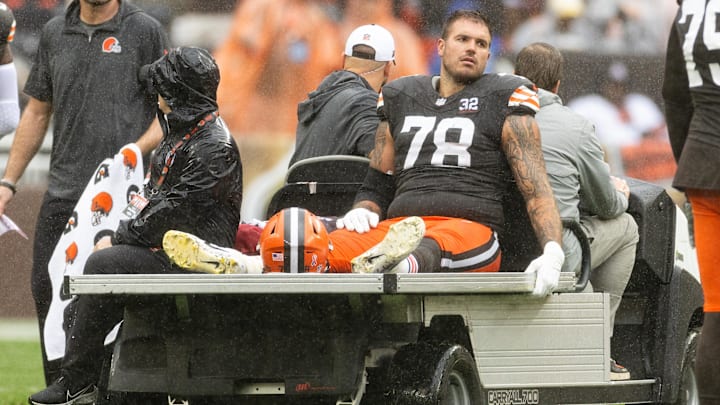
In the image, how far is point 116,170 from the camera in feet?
22.6

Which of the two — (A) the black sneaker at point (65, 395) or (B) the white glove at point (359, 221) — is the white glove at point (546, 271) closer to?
(B) the white glove at point (359, 221)

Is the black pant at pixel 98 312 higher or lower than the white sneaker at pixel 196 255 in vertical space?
lower

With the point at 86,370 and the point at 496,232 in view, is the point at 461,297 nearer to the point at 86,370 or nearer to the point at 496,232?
the point at 496,232

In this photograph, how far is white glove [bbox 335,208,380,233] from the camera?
5.77 meters

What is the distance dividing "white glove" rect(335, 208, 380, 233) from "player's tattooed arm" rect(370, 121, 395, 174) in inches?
17.4

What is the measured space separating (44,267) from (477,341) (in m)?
2.71

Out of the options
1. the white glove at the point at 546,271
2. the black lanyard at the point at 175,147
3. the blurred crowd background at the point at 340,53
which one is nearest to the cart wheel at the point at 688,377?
the white glove at the point at 546,271

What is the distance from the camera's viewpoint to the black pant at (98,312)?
536 centimetres

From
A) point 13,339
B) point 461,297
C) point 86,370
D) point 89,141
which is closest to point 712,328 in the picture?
point 461,297

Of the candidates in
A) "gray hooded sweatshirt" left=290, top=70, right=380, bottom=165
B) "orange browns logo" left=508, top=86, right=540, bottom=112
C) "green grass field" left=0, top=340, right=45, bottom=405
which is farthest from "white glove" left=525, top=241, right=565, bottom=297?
Answer: "green grass field" left=0, top=340, right=45, bottom=405

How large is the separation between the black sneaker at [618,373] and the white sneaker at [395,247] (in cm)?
151

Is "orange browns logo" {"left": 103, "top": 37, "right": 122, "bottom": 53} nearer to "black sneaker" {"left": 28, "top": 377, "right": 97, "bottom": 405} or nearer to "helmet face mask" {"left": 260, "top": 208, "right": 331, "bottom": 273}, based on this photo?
"black sneaker" {"left": 28, "top": 377, "right": 97, "bottom": 405}

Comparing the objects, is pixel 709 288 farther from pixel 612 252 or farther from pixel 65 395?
pixel 65 395

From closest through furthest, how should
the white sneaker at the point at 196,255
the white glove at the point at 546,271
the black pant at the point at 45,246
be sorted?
the white sneaker at the point at 196,255 → the white glove at the point at 546,271 → the black pant at the point at 45,246
